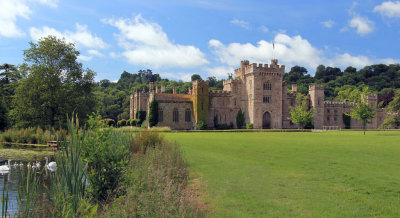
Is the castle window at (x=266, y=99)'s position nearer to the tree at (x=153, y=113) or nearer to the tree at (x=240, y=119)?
the tree at (x=240, y=119)

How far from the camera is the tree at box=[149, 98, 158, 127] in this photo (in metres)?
47.7

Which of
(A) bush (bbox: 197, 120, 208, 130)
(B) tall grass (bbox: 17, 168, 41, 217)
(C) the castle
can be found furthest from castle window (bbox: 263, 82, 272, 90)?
(B) tall grass (bbox: 17, 168, 41, 217)

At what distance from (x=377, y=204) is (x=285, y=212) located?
2.31 m

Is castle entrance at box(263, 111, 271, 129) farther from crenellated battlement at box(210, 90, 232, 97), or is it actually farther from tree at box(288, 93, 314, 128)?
crenellated battlement at box(210, 90, 232, 97)

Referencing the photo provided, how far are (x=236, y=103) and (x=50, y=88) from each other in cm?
2986

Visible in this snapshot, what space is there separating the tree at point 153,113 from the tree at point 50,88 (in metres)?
13.5

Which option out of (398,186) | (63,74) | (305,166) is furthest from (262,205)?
(63,74)

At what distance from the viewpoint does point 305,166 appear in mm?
12258

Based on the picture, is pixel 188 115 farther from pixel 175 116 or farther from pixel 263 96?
pixel 263 96

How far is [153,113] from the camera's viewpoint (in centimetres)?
4794

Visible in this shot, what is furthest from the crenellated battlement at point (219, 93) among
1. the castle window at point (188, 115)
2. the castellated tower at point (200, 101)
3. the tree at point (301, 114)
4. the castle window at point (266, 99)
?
the tree at point (301, 114)

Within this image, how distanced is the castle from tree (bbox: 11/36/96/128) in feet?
52.4

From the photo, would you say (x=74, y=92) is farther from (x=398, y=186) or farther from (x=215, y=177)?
(x=398, y=186)

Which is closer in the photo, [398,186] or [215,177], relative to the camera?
[398,186]
